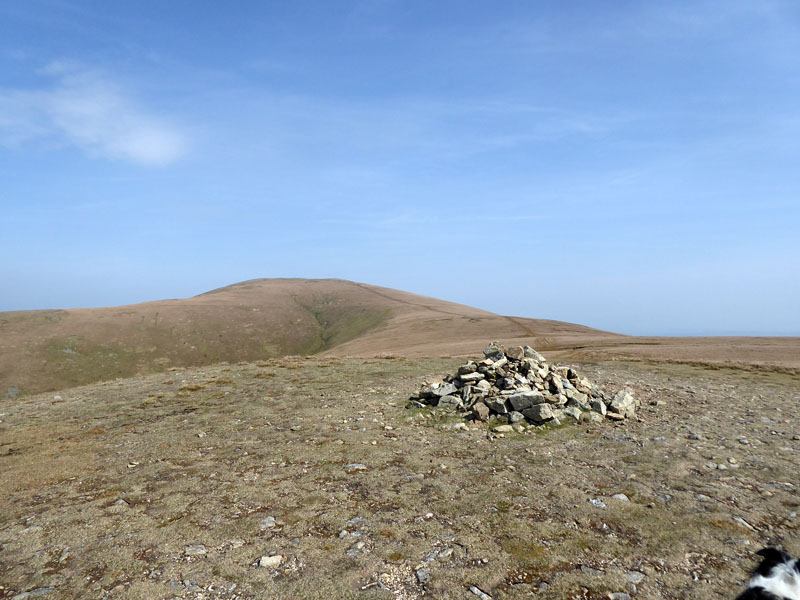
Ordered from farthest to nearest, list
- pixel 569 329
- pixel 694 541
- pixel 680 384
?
pixel 569 329 → pixel 680 384 → pixel 694 541

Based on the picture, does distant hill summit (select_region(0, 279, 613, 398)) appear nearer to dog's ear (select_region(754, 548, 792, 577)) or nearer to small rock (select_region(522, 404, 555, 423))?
small rock (select_region(522, 404, 555, 423))

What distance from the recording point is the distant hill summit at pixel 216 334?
6969 cm

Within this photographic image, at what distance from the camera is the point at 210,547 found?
6.67 m

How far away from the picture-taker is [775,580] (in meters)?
5.51

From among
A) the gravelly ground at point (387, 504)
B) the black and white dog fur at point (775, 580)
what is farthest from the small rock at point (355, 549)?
the black and white dog fur at point (775, 580)

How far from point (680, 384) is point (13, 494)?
25151 mm

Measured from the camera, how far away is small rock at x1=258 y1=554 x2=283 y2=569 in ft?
20.1

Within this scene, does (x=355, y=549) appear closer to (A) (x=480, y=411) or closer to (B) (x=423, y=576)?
(B) (x=423, y=576)

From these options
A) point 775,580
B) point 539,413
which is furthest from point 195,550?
point 539,413

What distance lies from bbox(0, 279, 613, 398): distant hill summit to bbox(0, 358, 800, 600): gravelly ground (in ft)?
123

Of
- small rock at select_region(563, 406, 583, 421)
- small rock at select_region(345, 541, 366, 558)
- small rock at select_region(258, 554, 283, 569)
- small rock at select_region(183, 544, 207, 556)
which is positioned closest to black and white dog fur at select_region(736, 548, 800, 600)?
small rock at select_region(345, 541, 366, 558)

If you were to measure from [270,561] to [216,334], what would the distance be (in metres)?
105

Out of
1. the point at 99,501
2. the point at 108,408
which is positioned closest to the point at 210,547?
the point at 99,501

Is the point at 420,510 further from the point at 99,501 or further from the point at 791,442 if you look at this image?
the point at 791,442
